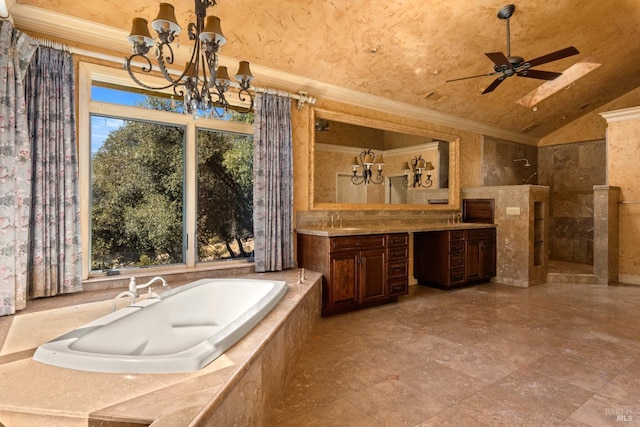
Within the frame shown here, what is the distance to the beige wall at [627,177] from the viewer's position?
536 centimetres

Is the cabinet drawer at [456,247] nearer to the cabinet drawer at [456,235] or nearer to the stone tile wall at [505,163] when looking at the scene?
the cabinet drawer at [456,235]

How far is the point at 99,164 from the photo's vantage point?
298cm

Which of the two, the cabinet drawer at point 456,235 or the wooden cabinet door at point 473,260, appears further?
the wooden cabinet door at point 473,260

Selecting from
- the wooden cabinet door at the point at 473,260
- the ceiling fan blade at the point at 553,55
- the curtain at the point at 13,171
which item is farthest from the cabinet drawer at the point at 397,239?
the curtain at the point at 13,171

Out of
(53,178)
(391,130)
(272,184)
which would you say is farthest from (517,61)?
(53,178)

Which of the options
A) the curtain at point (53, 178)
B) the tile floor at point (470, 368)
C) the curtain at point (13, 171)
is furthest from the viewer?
the curtain at point (53, 178)

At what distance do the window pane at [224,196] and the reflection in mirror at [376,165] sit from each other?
0.86 m

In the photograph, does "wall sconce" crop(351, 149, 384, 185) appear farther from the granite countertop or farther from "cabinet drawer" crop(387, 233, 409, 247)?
"cabinet drawer" crop(387, 233, 409, 247)

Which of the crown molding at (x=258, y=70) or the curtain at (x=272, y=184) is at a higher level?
the crown molding at (x=258, y=70)

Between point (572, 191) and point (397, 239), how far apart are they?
4.99 m

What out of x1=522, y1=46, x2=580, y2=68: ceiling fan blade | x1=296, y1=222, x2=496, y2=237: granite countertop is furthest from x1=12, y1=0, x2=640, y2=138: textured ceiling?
x1=296, y1=222, x2=496, y2=237: granite countertop

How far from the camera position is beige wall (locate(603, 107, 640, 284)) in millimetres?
5363

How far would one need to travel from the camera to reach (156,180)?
3.26 metres

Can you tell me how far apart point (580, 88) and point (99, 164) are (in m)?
6.80
